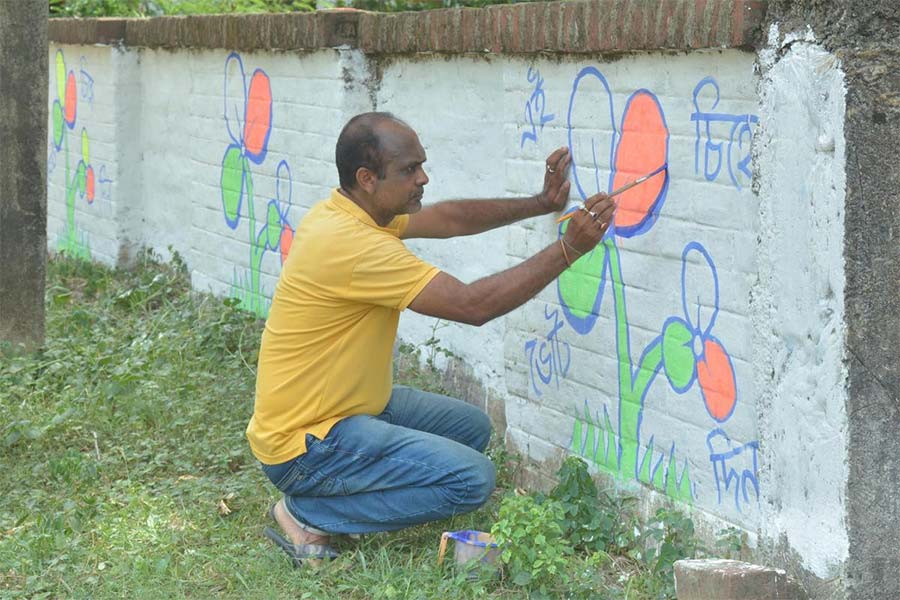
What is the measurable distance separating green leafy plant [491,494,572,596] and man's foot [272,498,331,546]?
0.72m

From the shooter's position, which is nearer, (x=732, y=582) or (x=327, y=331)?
(x=732, y=582)

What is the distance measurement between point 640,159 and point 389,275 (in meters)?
0.88

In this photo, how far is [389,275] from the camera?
426cm

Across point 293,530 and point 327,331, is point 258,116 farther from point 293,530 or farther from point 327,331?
point 293,530

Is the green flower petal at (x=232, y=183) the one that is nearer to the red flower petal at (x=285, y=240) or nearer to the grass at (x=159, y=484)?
the grass at (x=159, y=484)

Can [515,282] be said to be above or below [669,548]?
above

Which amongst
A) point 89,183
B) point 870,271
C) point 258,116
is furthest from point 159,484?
point 89,183

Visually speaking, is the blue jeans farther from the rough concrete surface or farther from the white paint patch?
the white paint patch

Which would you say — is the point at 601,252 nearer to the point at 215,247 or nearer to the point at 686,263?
the point at 686,263

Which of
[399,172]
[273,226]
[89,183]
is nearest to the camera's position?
[399,172]

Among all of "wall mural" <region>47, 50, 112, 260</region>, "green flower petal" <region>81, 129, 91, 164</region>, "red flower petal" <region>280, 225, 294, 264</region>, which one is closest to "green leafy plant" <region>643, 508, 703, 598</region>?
"red flower petal" <region>280, 225, 294, 264</region>

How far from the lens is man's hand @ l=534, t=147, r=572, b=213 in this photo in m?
4.66

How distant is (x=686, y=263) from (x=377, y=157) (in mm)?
1053

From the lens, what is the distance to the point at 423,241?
6172mm
